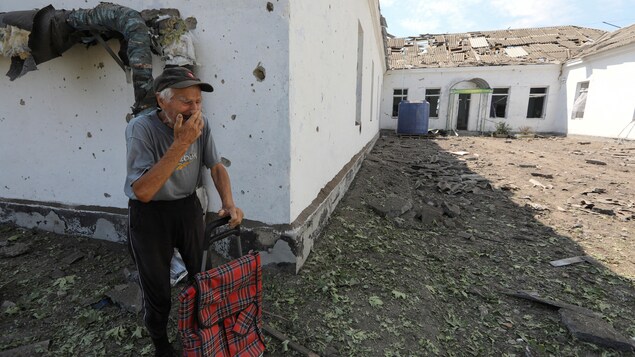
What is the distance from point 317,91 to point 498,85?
1960cm

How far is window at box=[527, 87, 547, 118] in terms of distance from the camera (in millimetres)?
19156

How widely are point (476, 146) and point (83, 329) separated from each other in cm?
1460

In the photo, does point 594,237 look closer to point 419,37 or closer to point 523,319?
point 523,319

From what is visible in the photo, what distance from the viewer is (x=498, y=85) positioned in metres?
19.3

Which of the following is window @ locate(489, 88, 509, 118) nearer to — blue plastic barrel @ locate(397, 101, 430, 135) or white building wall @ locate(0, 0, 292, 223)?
blue plastic barrel @ locate(397, 101, 430, 135)

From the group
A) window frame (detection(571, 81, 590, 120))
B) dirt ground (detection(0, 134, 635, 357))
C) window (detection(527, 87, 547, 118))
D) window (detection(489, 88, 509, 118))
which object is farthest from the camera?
window (detection(489, 88, 509, 118))

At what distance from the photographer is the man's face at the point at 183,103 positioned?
1762mm

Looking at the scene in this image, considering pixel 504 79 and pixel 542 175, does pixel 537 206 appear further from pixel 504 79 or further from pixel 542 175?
pixel 504 79

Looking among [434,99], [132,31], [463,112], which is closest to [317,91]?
[132,31]

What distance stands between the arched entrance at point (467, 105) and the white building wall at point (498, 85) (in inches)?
2.3

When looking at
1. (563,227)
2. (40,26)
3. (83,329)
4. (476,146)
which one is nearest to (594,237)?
(563,227)

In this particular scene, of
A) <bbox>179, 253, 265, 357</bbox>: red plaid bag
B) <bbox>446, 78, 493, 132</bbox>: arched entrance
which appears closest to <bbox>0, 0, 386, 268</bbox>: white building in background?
<bbox>179, 253, 265, 357</bbox>: red plaid bag

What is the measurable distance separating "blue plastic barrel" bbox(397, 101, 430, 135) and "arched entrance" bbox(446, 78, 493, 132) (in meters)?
3.68

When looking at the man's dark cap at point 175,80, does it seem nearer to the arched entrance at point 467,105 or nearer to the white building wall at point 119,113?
the white building wall at point 119,113
